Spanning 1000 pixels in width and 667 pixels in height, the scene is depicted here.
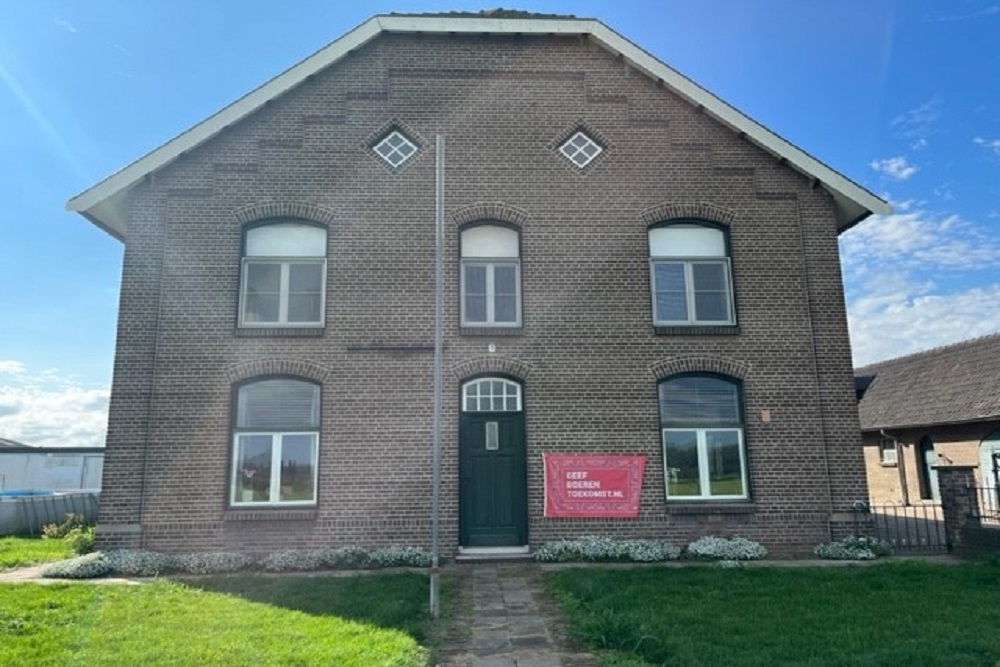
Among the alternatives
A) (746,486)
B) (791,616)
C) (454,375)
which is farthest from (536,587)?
(746,486)

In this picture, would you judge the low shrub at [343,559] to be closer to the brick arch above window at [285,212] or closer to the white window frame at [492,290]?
the white window frame at [492,290]

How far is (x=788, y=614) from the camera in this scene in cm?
762

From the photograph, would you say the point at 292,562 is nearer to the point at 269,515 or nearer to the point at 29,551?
the point at 269,515

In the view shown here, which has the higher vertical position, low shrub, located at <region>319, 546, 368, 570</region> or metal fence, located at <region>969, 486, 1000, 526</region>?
metal fence, located at <region>969, 486, 1000, 526</region>

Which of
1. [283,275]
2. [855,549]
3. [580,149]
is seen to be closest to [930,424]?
[855,549]

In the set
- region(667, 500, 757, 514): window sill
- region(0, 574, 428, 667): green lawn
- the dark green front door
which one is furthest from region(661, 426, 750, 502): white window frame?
region(0, 574, 428, 667): green lawn

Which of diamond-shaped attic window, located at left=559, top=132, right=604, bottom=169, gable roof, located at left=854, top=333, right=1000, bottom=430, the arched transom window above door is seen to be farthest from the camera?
gable roof, located at left=854, top=333, right=1000, bottom=430

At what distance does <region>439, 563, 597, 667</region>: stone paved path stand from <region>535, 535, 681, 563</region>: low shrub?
815 mm

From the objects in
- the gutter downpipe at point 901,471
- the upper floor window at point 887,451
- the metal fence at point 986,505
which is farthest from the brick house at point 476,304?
the upper floor window at point 887,451

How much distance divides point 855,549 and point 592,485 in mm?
4357

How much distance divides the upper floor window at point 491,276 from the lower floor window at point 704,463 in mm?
3538

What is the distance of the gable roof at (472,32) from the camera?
12.3m

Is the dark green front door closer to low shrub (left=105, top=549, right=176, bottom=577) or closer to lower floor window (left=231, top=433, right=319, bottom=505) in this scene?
lower floor window (left=231, top=433, right=319, bottom=505)

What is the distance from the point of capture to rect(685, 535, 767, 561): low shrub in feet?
37.0
